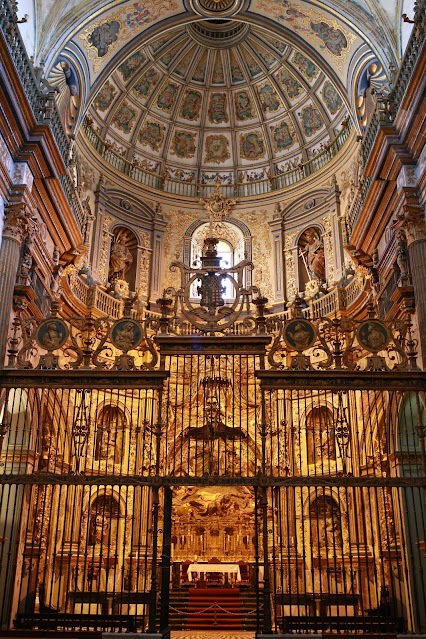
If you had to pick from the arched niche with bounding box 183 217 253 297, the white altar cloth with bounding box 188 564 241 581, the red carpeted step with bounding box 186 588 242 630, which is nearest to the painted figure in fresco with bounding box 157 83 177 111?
the arched niche with bounding box 183 217 253 297

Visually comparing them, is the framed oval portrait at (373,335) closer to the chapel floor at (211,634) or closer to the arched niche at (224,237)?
the chapel floor at (211,634)

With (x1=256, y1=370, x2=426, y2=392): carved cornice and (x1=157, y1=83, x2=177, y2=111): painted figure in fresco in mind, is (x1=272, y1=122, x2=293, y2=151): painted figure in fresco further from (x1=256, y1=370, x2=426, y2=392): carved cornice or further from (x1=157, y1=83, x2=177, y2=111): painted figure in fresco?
(x1=256, y1=370, x2=426, y2=392): carved cornice

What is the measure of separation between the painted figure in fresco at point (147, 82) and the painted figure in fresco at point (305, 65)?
585cm

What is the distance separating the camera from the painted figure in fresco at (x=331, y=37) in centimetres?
1966

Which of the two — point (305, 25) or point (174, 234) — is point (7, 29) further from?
point (174, 234)

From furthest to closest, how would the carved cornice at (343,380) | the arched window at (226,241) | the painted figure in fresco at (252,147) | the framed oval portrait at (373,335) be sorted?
the painted figure in fresco at (252,147)
the arched window at (226,241)
the framed oval portrait at (373,335)
the carved cornice at (343,380)

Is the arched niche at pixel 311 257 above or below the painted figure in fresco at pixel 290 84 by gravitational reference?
below

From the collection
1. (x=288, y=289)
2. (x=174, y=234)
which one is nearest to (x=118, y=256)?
(x=174, y=234)

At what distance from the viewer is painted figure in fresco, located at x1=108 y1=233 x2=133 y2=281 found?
25625 millimetres

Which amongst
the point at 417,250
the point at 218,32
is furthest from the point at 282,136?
the point at 417,250

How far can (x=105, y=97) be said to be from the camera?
2547 centimetres

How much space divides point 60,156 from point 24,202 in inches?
86.9

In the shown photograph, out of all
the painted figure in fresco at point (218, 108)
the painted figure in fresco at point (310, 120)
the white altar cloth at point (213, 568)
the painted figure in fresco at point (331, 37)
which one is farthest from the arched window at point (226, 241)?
the white altar cloth at point (213, 568)

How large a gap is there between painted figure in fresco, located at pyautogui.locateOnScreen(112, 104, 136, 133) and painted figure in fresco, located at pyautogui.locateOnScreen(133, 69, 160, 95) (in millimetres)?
895
